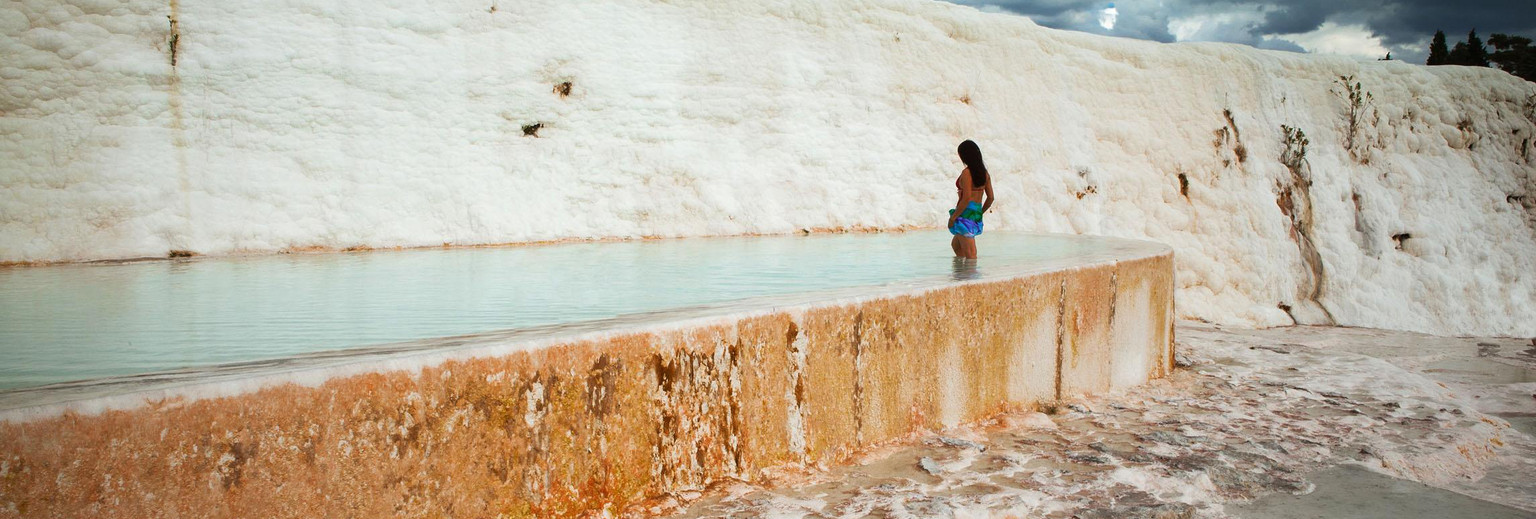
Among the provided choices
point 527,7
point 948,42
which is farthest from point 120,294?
point 948,42

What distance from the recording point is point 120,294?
4035 mm

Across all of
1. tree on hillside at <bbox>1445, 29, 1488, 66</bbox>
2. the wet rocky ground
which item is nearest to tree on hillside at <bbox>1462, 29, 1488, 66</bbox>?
tree on hillside at <bbox>1445, 29, 1488, 66</bbox>

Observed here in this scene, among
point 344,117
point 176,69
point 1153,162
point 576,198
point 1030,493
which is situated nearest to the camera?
→ point 1030,493

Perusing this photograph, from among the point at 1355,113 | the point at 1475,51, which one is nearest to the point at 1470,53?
the point at 1475,51

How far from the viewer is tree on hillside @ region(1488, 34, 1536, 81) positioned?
1435 inches

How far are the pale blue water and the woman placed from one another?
16cm

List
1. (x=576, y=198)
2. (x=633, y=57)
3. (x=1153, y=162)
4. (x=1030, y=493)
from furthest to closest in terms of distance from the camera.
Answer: (x=1153, y=162) < (x=633, y=57) < (x=576, y=198) < (x=1030, y=493)

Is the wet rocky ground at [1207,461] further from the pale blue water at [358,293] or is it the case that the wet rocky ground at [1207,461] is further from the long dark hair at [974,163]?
the long dark hair at [974,163]

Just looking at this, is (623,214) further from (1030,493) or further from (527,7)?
(1030,493)

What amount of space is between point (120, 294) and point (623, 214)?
5.20 metres

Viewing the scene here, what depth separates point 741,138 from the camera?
10195 mm

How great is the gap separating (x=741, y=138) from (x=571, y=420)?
25.8ft

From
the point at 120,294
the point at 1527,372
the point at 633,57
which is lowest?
the point at 1527,372

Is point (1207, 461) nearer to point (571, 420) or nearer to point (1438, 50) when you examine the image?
point (571, 420)
